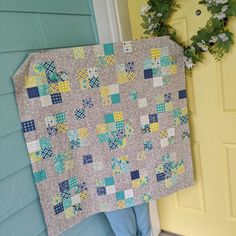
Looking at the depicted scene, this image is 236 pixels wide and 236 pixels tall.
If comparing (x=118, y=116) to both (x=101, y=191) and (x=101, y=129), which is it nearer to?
(x=101, y=129)

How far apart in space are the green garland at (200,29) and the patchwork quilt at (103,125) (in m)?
0.10

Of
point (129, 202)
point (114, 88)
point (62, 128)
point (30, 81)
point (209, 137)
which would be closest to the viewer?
point (30, 81)

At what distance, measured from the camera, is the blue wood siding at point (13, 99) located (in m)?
1.11

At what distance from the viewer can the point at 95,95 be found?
4.28 feet

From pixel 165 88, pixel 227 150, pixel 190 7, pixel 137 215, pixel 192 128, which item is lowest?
pixel 137 215

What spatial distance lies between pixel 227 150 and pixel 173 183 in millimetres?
379

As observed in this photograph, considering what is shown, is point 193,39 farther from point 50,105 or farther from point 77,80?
point 50,105

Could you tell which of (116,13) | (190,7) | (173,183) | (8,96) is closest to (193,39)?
(190,7)

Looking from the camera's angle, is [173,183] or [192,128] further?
[192,128]

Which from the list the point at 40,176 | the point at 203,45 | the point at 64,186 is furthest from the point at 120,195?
the point at 203,45

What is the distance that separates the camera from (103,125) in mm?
1342

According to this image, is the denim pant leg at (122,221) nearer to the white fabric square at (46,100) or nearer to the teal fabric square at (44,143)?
the teal fabric square at (44,143)

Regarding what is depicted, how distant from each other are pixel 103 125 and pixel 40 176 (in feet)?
1.23

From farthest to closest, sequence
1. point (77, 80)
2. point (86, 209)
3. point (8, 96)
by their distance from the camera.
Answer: point (86, 209)
point (77, 80)
point (8, 96)
